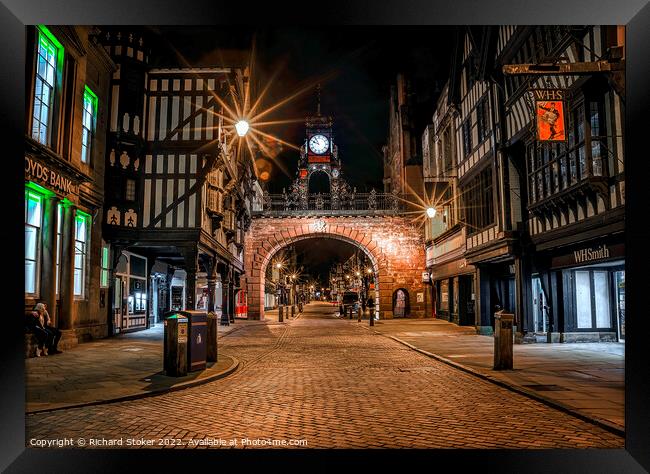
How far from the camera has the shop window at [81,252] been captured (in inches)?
680

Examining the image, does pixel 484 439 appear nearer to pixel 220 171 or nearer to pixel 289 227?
pixel 220 171

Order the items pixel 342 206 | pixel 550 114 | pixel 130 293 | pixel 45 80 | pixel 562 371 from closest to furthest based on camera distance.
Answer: pixel 562 371 < pixel 550 114 < pixel 45 80 < pixel 130 293 < pixel 342 206

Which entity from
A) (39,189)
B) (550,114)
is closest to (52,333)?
(39,189)

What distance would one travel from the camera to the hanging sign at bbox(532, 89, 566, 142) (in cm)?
1306

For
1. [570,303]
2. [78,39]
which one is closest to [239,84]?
[78,39]

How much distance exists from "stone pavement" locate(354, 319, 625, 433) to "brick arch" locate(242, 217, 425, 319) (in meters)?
18.4

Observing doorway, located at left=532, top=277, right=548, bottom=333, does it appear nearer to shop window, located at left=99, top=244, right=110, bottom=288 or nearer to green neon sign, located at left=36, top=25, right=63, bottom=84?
shop window, located at left=99, top=244, right=110, bottom=288

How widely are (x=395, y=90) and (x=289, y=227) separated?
52.6 feet

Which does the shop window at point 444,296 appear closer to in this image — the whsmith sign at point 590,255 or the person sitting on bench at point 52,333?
the whsmith sign at point 590,255

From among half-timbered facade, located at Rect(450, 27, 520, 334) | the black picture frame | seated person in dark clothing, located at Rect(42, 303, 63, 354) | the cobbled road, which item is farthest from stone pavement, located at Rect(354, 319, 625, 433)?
seated person in dark clothing, located at Rect(42, 303, 63, 354)
